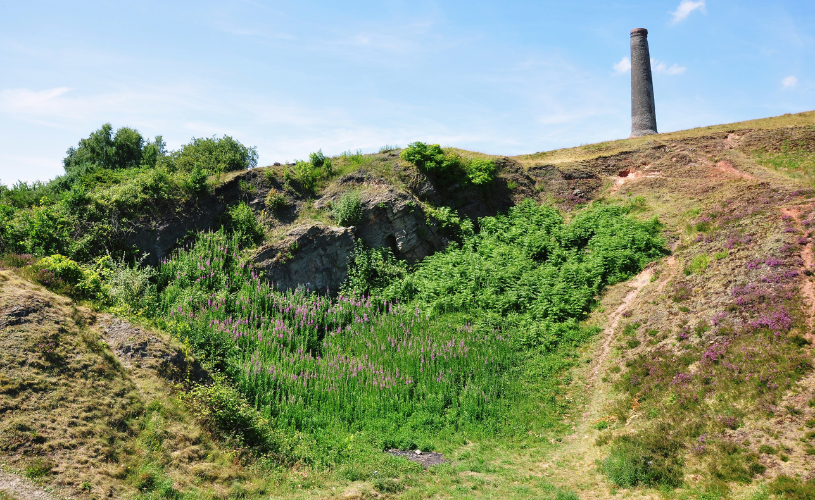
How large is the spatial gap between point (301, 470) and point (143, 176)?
1331 centimetres

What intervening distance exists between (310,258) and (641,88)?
3087 centimetres

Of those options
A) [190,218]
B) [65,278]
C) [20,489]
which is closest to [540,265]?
[190,218]

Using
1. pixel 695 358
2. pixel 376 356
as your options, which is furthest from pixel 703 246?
pixel 376 356

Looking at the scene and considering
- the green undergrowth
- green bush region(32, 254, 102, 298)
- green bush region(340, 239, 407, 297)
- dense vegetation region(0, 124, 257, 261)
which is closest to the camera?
green bush region(32, 254, 102, 298)

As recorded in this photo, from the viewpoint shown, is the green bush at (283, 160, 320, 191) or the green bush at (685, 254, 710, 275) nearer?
the green bush at (685, 254, 710, 275)

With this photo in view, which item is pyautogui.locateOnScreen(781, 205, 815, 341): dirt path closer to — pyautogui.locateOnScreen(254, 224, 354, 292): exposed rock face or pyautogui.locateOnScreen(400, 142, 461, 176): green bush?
pyautogui.locateOnScreen(400, 142, 461, 176): green bush

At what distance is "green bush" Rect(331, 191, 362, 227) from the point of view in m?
19.6

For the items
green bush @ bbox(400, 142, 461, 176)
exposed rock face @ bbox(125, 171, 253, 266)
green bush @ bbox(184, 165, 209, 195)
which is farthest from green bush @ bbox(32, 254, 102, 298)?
green bush @ bbox(400, 142, 461, 176)

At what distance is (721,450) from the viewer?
31.7 feet

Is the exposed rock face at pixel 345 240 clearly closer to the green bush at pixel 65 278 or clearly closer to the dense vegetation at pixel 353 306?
the dense vegetation at pixel 353 306

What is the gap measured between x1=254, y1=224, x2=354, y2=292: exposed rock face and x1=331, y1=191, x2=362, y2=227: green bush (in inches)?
19.9

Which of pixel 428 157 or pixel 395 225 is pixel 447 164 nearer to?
pixel 428 157

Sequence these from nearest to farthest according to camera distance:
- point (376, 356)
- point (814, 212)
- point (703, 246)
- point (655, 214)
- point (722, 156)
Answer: point (376, 356) → point (814, 212) → point (703, 246) → point (655, 214) → point (722, 156)

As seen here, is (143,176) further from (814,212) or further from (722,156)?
(722,156)
